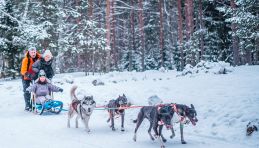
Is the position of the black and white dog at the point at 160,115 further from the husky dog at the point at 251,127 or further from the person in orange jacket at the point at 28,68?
the person in orange jacket at the point at 28,68

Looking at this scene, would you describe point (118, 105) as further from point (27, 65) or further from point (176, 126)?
point (27, 65)

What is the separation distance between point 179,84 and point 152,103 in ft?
25.0

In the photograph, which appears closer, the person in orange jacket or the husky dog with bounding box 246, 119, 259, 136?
the husky dog with bounding box 246, 119, 259, 136

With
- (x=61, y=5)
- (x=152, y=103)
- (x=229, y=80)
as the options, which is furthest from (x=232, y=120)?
(x=61, y=5)

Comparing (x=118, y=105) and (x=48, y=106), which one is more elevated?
(x=118, y=105)

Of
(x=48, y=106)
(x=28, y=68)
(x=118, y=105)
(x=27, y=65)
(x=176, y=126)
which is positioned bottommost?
(x=176, y=126)

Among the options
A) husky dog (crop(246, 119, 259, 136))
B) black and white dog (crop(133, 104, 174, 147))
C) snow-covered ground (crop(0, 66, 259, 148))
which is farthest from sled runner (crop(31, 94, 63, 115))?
husky dog (crop(246, 119, 259, 136))

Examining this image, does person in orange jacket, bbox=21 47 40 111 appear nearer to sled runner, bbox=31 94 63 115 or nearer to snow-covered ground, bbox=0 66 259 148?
snow-covered ground, bbox=0 66 259 148

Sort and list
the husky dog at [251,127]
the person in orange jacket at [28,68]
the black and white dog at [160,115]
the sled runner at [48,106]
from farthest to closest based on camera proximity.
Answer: the person in orange jacket at [28,68], the sled runner at [48,106], the husky dog at [251,127], the black and white dog at [160,115]

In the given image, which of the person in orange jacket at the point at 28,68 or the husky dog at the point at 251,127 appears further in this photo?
the person in orange jacket at the point at 28,68

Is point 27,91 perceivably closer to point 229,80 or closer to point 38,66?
point 38,66

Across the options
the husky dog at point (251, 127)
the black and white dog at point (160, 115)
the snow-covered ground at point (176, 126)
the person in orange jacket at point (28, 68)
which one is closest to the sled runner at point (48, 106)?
the snow-covered ground at point (176, 126)

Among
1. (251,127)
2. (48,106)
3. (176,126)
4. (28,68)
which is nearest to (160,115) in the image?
(251,127)

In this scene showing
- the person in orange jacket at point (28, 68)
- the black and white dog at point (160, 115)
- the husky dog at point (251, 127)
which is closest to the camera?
the black and white dog at point (160, 115)
